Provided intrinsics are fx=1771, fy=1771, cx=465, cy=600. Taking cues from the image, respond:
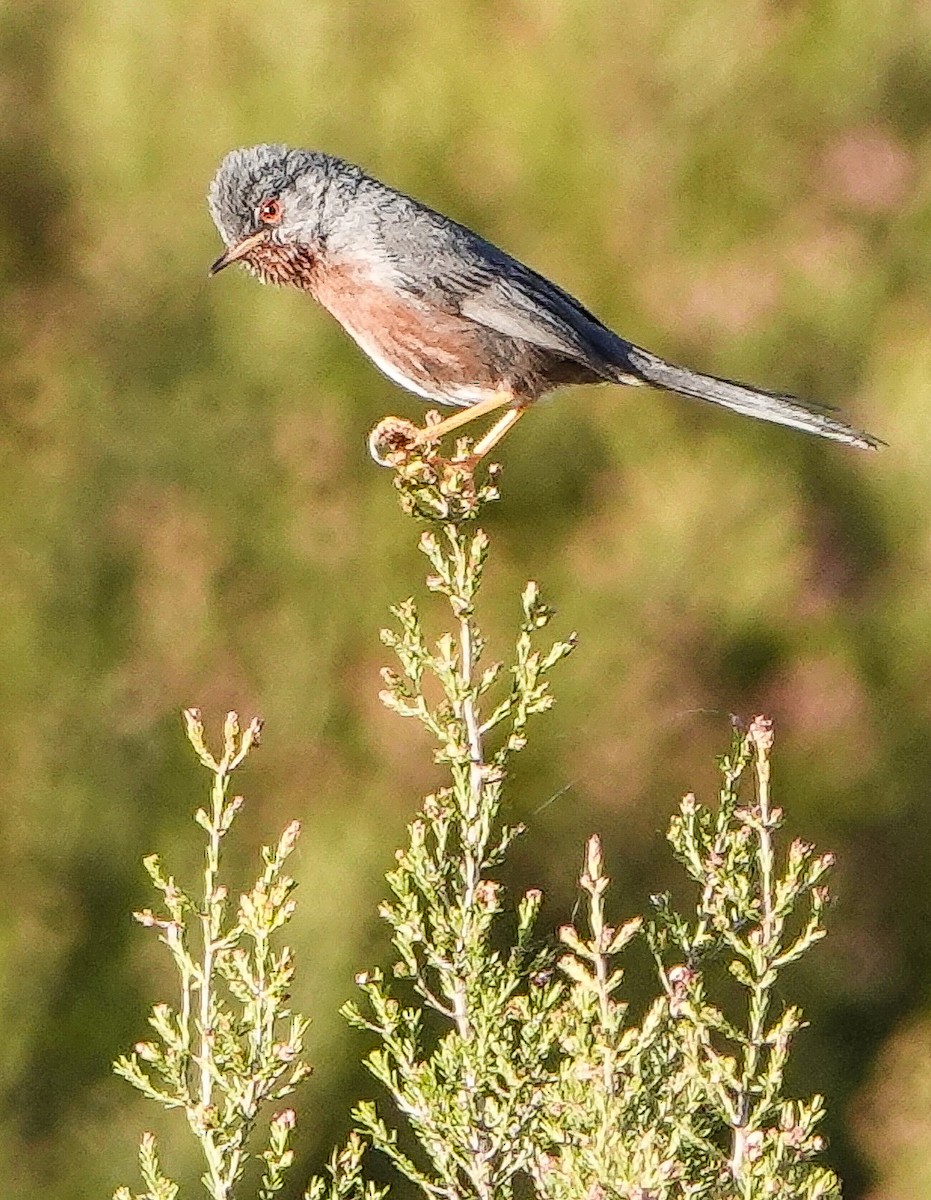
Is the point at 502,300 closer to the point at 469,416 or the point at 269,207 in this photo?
the point at 469,416

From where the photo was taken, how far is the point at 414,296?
4.18m

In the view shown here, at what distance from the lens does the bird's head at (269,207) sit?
4.20 metres

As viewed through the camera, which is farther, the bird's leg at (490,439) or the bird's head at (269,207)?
the bird's head at (269,207)

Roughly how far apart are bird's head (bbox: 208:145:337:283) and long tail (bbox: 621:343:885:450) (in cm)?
84

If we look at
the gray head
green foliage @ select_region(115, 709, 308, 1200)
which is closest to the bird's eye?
the gray head

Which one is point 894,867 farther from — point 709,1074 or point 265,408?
point 709,1074

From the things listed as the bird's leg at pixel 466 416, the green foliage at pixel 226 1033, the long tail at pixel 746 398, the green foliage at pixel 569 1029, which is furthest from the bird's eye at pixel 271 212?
the green foliage at pixel 226 1033

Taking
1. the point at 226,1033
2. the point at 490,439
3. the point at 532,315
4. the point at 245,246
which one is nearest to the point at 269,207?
the point at 245,246

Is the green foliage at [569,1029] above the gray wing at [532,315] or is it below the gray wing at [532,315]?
below

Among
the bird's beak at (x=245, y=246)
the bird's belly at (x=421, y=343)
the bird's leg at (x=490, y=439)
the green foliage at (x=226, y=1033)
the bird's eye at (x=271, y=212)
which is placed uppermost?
the bird's eye at (x=271, y=212)

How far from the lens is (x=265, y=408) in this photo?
234 inches

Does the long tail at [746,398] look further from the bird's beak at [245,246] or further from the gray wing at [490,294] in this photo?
the bird's beak at [245,246]

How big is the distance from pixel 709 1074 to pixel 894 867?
4.74 m

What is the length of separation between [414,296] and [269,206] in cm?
42
